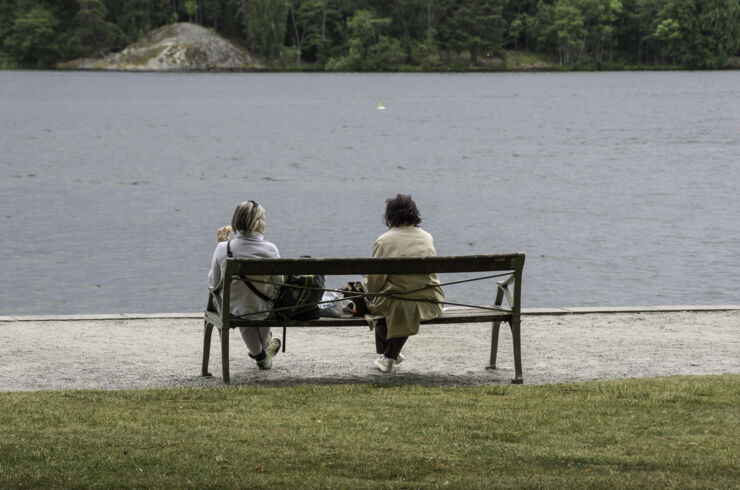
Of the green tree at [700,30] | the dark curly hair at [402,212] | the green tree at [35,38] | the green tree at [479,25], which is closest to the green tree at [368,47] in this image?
the green tree at [479,25]

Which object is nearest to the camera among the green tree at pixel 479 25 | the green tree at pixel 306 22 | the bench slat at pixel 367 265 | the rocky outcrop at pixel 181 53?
the bench slat at pixel 367 265

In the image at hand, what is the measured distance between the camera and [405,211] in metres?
7.85

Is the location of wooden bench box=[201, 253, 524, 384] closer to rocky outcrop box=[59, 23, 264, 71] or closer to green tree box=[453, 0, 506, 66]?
green tree box=[453, 0, 506, 66]

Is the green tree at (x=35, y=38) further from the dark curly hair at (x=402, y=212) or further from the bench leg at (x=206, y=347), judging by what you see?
the dark curly hair at (x=402, y=212)

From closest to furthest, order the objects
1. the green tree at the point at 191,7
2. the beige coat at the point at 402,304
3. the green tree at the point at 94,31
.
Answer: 1. the beige coat at the point at 402,304
2. the green tree at the point at 94,31
3. the green tree at the point at 191,7

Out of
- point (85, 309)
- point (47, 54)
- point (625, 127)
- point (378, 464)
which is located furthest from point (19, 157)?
point (47, 54)

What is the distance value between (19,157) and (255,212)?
43205 mm

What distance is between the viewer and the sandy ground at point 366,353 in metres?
7.66

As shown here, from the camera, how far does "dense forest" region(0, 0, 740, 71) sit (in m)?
162

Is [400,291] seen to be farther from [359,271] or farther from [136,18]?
[136,18]

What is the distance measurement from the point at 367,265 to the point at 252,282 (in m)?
0.81

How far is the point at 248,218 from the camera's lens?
7.62 metres

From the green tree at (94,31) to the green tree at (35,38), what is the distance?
380cm

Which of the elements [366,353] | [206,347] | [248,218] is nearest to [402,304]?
[366,353]
